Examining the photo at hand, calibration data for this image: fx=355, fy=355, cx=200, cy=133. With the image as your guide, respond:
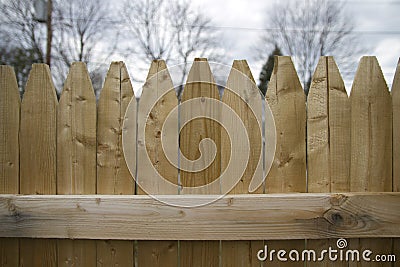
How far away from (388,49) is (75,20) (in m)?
5.00

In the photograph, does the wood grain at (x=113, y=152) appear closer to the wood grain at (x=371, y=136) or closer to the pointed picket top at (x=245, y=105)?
the pointed picket top at (x=245, y=105)

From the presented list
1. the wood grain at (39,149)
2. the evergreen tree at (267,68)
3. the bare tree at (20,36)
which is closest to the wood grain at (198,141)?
the wood grain at (39,149)

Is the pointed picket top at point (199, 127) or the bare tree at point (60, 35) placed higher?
the bare tree at point (60, 35)

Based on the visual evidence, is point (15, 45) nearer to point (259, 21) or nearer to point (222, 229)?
point (259, 21)

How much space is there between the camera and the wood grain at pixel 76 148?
1566mm

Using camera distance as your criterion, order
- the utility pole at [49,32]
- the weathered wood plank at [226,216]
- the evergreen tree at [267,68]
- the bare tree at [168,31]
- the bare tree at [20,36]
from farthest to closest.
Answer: the evergreen tree at [267,68] → the bare tree at [168,31] → the bare tree at [20,36] → the utility pole at [49,32] → the weathered wood plank at [226,216]

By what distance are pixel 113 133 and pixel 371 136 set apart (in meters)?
1.12

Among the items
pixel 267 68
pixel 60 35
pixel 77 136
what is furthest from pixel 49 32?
pixel 77 136

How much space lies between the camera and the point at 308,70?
5.42m

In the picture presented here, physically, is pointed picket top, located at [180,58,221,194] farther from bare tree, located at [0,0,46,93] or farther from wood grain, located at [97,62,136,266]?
bare tree, located at [0,0,46,93]

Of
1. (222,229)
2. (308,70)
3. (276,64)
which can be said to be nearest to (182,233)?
(222,229)

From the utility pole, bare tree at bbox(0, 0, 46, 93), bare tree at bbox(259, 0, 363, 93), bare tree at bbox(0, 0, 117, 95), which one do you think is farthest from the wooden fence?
bare tree at bbox(259, 0, 363, 93)

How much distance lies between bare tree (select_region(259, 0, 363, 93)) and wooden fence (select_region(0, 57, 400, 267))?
4486mm

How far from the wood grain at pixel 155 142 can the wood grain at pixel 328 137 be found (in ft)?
1.94
